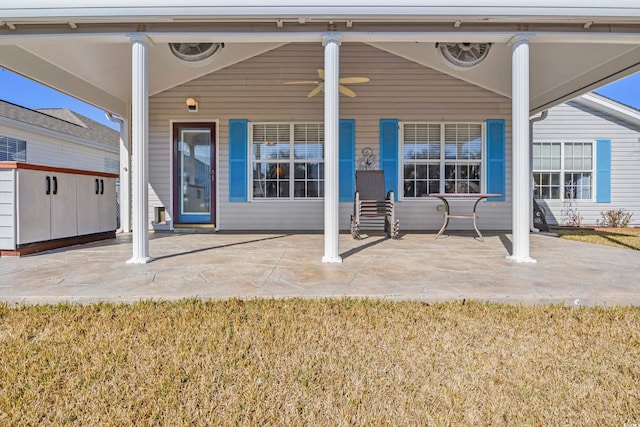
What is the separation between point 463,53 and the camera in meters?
6.02

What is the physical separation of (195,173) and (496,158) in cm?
579

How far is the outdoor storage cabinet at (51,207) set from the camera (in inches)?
151

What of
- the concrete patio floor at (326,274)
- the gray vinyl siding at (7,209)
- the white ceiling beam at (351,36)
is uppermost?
the white ceiling beam at (351,36)

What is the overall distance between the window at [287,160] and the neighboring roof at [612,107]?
21.4 ft

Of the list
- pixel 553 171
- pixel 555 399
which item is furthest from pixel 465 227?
pixel 555 399

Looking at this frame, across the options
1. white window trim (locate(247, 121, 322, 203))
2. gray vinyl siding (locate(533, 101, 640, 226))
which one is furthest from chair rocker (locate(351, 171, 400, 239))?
gray vinyl siding (locate(533, 101, 640, 226))

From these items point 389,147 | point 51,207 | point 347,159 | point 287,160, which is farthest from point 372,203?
point 51,207

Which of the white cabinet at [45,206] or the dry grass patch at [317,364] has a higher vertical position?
the white cabinet at [45,206]

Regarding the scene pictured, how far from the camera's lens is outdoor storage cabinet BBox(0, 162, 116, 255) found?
151 inches

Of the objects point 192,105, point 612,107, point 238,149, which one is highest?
point 612,107

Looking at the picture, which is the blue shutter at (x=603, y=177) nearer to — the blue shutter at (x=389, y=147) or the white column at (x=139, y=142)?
the blue shutter at (x=389, y=147)

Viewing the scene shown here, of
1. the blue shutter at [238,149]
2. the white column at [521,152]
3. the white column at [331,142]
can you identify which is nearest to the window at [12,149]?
the blue shutter at [238,149]

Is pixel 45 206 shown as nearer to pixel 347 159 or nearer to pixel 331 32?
pixel 331 32

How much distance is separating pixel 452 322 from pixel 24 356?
7.37 ft
